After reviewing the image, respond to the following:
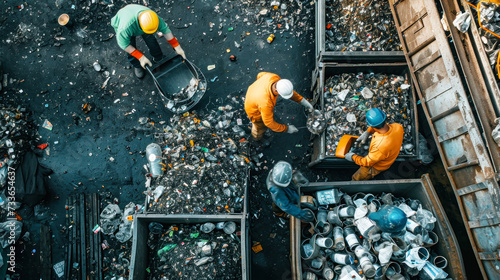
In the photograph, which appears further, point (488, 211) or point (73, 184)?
point (73, 184)

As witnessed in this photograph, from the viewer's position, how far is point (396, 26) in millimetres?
5027

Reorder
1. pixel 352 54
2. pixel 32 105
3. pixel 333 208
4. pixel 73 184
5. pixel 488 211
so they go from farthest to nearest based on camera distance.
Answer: pixel 32 105 → pixel 73 184 → pixel 352 54 → pixel 333 208 → pixel 488 211

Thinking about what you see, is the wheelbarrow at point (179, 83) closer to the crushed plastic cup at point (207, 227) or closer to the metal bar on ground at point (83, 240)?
the crushed plastic cup at point (207, 227)

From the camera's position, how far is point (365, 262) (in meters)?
3.92

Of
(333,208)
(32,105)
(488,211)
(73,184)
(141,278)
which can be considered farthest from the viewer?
(32,105)

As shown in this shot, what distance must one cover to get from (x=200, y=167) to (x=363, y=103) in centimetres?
294

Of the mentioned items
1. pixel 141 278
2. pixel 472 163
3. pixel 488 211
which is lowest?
pixel 141 278

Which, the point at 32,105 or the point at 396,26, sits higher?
the point at 396,26

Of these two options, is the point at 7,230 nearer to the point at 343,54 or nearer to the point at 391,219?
the point at 391,219

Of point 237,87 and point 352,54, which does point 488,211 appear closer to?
point 352,54

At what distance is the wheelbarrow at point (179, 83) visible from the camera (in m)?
5.41

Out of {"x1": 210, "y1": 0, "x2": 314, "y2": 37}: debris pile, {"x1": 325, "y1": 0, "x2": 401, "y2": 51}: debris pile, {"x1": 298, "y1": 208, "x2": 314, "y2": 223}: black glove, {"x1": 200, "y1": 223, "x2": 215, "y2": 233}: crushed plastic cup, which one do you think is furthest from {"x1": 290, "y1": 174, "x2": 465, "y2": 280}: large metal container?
{"x1": 210, "y1": 0, "x2": 314, "y2": 37}: debris pile

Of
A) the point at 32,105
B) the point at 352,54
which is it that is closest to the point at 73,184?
the point at 32,105

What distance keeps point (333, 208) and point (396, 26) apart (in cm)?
331
